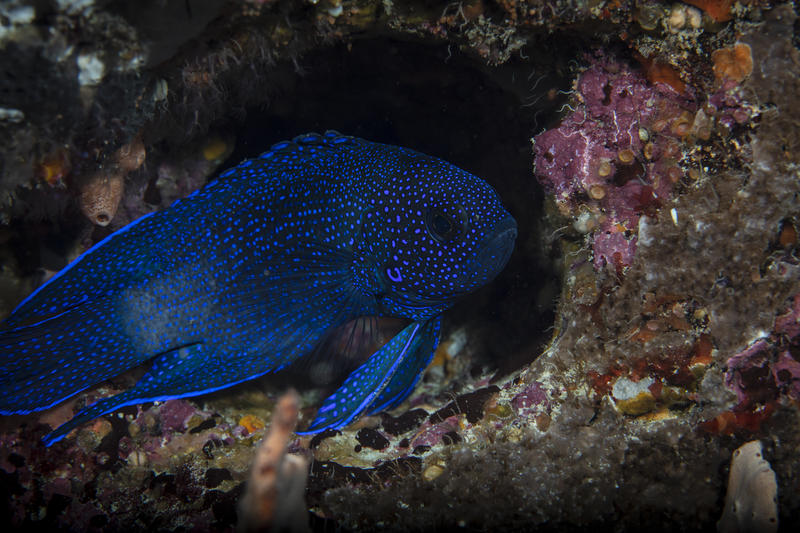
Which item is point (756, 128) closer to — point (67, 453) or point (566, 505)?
point (566, 505)

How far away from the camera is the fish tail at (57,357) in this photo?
2.86 m

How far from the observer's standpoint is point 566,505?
3.00 metres

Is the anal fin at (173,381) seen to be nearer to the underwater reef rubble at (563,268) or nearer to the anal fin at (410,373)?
the underwater reef rubble at (563,268)

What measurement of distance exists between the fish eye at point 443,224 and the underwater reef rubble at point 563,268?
1.01 meters

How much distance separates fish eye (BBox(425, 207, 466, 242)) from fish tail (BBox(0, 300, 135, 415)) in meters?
2.31

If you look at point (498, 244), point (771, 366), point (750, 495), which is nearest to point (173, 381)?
point (498, 244)

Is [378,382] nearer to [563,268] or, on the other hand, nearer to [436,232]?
[436,232]

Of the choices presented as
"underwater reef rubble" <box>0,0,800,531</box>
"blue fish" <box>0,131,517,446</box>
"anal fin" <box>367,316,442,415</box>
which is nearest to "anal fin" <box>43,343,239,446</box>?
"blue fish" <box>0,131,517,446</box>

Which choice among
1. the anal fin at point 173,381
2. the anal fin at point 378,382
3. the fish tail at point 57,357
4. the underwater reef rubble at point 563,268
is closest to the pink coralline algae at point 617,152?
the underwater reef rubble at point 563,268

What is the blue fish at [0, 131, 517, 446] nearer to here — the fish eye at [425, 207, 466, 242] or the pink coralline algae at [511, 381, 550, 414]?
the fish eye at [425, 207, 466, 242]

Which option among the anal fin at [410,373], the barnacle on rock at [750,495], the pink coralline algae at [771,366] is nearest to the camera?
the barnacle on rock at [750,495]

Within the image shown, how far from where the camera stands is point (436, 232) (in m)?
3.26

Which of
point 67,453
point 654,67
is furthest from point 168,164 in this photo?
point 654,67

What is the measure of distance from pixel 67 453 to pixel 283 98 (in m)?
3.65
